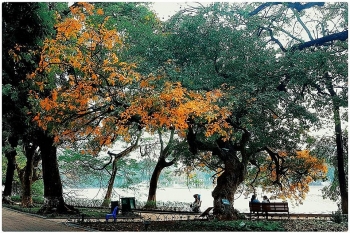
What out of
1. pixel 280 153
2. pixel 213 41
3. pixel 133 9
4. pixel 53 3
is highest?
pixel 133 9

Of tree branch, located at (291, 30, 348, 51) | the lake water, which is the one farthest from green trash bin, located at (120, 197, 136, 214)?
the lake water

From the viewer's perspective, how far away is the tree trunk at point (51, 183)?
17.0 m

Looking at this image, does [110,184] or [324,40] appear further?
[110,184]

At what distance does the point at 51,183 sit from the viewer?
17.6 meters

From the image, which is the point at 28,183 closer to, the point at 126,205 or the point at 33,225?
the point at 126,205

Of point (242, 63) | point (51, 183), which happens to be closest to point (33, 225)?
point (51, 183)

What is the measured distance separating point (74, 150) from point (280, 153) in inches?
512

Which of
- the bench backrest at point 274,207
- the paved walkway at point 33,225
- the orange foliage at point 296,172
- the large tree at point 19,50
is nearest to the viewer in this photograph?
the large tree at point 19,50

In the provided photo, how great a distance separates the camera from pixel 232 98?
39.7 feet

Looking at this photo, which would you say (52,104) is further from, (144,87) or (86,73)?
(144,87)

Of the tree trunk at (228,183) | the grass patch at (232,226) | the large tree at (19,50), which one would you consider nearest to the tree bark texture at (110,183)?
the tree trunk at (228,183)

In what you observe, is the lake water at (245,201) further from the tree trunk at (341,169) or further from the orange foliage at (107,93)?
the orange foliage at (107,93)

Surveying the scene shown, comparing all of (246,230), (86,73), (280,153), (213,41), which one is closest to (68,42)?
(86,73)

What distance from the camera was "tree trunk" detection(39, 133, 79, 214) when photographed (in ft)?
55.8
